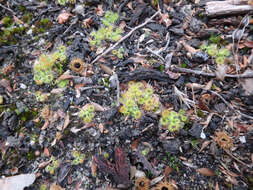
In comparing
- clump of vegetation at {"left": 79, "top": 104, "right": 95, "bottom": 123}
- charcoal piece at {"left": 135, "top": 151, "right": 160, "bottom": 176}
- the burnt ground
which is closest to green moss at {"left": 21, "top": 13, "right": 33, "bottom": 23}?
the burnt ground

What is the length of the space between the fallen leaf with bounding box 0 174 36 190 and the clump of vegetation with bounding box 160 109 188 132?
180 cm

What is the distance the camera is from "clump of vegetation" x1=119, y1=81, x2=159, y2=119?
2.36 metres

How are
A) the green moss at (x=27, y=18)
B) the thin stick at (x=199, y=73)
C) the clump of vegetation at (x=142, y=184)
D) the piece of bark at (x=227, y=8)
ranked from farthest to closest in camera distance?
the green moss at (x=27, y=18), the piece of bark at (x=227, y=8), the thin stick at (x=199, y=73), the clump of vegetation at (x=142, y=184)

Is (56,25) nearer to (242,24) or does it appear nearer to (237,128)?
(242,24)

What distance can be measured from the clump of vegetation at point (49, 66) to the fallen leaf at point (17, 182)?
4.22ft

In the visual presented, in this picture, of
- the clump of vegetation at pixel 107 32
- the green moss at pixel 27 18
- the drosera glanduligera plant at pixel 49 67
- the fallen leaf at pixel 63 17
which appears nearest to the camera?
the drosera glanduligera plant at pixel 49 67

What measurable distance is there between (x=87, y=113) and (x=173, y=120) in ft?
3.79

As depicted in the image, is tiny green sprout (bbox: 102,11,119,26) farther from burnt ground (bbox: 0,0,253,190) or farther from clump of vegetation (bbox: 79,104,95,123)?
clump of vegetation (bbox: 79,104,95,123)

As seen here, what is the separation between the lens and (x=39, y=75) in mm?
2678

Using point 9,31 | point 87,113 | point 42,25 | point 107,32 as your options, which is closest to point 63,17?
point 42,25

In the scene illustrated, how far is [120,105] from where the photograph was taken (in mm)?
2406

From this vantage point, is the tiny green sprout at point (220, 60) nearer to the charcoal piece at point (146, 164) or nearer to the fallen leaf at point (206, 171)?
the fallen leaf at point (206, 171)

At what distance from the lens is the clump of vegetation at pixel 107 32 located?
2779mm

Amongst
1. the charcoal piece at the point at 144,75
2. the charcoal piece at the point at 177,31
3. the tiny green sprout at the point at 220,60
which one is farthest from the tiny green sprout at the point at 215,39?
the charcoal piece at the point at 144,75
